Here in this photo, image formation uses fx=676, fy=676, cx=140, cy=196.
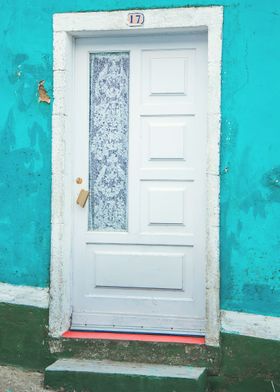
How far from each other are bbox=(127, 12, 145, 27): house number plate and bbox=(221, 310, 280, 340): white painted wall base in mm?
2238

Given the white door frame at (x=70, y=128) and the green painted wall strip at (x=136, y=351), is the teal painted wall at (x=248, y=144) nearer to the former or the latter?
the white door frame at (x=70, y=128)

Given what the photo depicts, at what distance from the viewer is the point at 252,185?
4910 millimetres

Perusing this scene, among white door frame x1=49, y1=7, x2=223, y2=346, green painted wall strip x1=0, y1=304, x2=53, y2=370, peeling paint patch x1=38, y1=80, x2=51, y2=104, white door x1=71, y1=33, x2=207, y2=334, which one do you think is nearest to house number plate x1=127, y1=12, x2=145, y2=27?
white door frame x1=49, y1=7, x2=223, y2=346

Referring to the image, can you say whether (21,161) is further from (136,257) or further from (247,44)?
(247,44)

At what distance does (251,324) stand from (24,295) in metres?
1.78

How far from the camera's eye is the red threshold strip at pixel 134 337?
511 cm

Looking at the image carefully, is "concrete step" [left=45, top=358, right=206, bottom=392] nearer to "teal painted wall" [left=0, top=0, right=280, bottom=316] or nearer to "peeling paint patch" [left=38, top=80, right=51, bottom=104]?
"teal painted wall" [left=0, top=0, right=280, bottom=316]

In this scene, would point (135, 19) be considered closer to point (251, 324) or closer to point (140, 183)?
point (140, 183)

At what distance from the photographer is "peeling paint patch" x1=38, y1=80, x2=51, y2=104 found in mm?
5250

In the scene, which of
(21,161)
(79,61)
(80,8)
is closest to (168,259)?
(21,161)

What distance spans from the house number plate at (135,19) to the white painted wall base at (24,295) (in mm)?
2154

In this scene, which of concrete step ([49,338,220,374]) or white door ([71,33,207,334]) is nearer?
concrete step ([49,338,220,374])

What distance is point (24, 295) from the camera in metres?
5.34

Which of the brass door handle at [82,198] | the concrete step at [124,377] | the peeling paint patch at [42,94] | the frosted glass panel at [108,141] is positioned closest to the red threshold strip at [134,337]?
the concrete step at [124,377]
